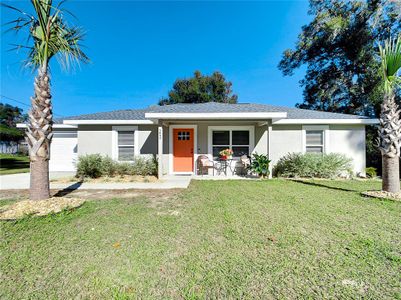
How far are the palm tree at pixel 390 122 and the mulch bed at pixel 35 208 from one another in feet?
28.9

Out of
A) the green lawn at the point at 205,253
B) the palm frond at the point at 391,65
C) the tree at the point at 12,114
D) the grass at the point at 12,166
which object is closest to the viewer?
the green lawn at the point at 205,253

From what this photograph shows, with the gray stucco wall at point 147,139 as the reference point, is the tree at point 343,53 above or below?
above

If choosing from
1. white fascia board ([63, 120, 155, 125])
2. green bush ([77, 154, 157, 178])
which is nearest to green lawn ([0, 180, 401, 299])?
green bush ([77, 154, 157, 178])

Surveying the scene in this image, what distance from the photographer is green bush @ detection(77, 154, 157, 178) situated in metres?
9.01

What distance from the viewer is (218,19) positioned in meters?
16.4

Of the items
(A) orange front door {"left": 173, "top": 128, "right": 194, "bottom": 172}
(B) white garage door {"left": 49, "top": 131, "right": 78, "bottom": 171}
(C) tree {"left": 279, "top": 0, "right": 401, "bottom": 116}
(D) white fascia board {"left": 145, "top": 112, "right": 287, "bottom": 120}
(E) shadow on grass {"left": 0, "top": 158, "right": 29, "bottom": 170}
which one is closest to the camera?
(D) white fascia board {"left": 145, "top": 112, "right": 287, "bottom": 120}

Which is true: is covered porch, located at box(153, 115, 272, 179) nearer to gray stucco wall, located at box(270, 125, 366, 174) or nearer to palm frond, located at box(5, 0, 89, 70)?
gray stucco wall, located at box(270, 125, 366, 174)

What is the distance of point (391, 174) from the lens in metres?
5.59

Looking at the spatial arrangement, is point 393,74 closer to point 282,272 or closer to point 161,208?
point 282,272

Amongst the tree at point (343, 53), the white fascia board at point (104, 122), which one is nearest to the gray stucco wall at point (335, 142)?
the white fascia board at point (104, 122)

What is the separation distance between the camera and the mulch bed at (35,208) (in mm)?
4176

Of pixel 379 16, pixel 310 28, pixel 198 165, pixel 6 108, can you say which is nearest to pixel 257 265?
pixel 198 165

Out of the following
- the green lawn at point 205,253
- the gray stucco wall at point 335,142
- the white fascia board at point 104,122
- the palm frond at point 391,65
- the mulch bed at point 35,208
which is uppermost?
the palm frond at point 391,65

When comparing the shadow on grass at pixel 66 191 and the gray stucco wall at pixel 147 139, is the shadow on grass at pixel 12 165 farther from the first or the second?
the gray stucco wall at pixel 147 139
